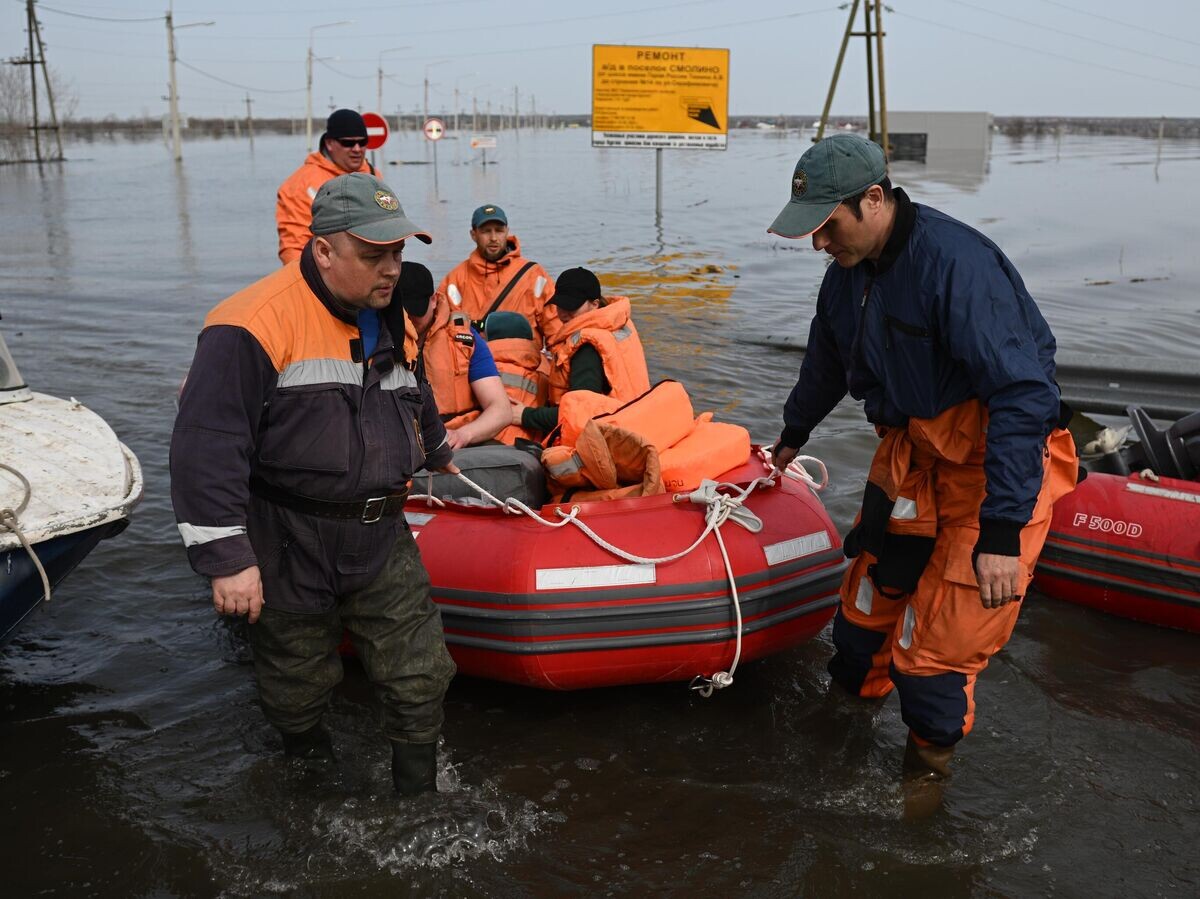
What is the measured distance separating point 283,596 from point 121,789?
4.23 feet

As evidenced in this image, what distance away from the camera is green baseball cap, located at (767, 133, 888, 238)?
299cm

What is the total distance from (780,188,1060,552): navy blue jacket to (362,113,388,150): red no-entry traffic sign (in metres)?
4.44

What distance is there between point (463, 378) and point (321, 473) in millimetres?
2127

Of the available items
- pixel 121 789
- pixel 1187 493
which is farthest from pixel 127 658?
pixel 1187 493

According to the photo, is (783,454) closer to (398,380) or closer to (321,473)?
(398,380)

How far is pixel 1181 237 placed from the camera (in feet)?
63.3

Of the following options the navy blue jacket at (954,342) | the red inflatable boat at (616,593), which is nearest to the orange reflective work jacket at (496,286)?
the red inflatable boat at (616,593)

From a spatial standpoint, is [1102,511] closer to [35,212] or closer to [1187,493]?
[1187,493]

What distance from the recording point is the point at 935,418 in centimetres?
314

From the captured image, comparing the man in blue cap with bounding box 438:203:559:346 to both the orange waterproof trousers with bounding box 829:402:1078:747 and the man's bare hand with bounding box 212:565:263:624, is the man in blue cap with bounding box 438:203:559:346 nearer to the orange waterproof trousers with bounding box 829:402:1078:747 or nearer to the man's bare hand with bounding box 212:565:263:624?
the orange waterproof trousers with bounding box 829:402:1078:747

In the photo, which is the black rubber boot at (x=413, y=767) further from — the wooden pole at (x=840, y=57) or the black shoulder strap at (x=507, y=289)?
the wooden pole at (x=840, y=57)

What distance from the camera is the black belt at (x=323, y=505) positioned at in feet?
9.64

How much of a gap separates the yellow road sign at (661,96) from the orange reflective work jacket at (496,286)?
12.1 metres

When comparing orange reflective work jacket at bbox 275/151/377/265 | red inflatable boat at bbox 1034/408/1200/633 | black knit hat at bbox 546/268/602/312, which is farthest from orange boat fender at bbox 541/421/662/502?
orange reflective work jacket at bbox 275/151/377/265
